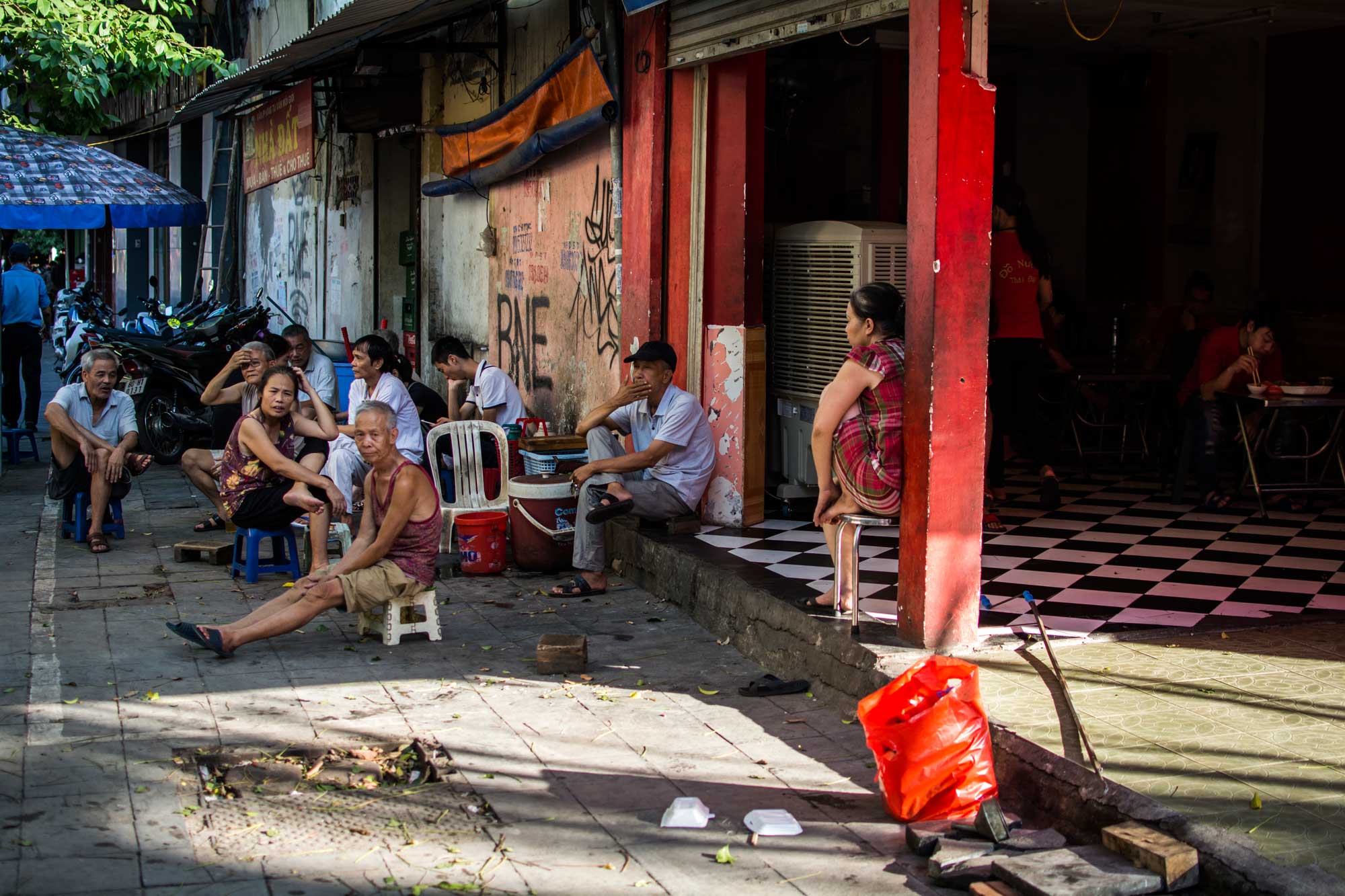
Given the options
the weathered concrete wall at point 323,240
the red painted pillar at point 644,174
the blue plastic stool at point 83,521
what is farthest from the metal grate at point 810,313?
the weathered concrete wall at point 323,240

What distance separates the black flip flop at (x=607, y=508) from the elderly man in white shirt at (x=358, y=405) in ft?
5.46

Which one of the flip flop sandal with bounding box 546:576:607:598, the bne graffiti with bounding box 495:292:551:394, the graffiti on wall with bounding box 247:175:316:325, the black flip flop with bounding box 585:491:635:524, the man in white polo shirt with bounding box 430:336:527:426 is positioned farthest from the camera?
the graffiti on wall with bounding box 247:175:316:325

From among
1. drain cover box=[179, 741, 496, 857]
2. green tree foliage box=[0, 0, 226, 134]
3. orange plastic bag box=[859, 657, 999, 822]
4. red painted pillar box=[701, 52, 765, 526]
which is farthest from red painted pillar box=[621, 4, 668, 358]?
green tree foliage box=[0, 0, 226, 134]

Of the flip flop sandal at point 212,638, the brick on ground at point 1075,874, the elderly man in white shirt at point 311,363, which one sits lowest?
the brick on ground at point 1075,874

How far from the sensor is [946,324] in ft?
19.1

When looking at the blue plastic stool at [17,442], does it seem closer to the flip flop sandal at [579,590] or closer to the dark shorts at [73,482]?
the dark shorts at [73,482]

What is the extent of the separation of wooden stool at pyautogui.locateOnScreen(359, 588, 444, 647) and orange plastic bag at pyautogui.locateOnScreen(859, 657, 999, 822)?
9.60 feet

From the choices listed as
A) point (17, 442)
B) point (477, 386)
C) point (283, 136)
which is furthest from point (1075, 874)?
point (283, 136)

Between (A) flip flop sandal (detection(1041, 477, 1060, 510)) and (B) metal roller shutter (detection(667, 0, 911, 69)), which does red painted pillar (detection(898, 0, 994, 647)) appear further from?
(A) flip flop sandal (detection(1041, 477, 1060, 510))

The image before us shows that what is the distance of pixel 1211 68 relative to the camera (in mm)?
12164

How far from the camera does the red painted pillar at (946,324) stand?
5.78 m

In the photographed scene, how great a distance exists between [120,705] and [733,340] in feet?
13.7

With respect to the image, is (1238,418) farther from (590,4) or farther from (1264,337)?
(590,4)

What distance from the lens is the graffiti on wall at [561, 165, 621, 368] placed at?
9844mm
